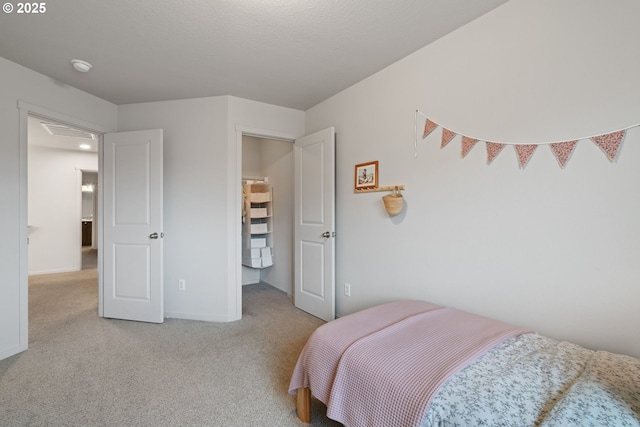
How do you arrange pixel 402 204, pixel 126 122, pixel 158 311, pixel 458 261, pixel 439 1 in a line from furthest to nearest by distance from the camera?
pixel 126 122, pixel 158 311, pixel 402 204, pixel 458 261, pixel 439 1

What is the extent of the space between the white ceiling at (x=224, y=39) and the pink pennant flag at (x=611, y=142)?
98cm

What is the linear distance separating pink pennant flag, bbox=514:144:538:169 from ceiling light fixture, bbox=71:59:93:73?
3.17 m

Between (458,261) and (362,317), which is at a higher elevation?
(458,261)

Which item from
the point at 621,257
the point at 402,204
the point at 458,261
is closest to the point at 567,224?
the point at 621,257

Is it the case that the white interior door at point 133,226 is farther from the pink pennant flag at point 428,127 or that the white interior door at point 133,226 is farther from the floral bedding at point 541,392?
the floral bedding at point 541,392

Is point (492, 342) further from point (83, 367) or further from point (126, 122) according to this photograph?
point (126, 122)

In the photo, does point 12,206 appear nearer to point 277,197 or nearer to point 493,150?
point 277,197

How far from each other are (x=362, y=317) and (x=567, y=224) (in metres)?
1.17

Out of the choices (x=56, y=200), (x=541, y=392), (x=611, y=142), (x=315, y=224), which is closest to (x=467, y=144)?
(x=611, y=142)

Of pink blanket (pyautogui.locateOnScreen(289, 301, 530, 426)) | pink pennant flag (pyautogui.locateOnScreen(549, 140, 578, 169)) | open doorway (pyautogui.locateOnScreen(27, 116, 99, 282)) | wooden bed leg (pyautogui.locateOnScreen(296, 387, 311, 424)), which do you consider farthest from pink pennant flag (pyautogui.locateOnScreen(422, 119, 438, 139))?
open doorway (pyautogui.locateOnScreen(27, 116, 99, 282))

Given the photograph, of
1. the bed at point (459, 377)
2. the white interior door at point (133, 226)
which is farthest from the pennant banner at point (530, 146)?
the white interior door at point (133, 226)

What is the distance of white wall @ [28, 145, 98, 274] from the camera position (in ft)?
16.5

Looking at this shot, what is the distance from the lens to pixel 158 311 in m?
2.89

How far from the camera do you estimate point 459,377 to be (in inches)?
40.7
